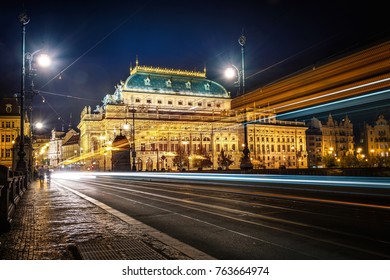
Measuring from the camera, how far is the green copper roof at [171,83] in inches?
4422

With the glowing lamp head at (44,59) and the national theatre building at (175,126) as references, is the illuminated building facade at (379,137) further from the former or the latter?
the glowing lamp head at (44,59)

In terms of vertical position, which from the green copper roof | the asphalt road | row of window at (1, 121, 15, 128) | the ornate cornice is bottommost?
the asphalt road

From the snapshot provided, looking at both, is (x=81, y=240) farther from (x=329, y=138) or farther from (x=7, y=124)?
(x=329, y=138)

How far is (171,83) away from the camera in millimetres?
117812

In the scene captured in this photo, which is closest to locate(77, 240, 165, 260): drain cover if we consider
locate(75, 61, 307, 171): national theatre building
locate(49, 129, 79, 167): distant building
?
locate(75, 61, 307, 171): national theatre building

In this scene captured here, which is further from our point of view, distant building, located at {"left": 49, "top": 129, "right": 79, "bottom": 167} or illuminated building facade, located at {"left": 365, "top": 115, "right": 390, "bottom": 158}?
distant building, located at {"left": 49, "top": 129, "right": 79, "bottom": 167}

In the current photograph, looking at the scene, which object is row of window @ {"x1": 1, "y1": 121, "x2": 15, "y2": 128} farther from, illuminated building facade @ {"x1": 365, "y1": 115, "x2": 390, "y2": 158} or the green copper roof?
illuminated building facade @ {"x1": 365, "y1": 115, "x2": 390, "y2": 158}

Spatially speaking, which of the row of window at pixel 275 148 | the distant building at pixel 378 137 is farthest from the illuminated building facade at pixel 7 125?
the distant building at pixel 378 137

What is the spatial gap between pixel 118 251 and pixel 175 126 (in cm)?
10588

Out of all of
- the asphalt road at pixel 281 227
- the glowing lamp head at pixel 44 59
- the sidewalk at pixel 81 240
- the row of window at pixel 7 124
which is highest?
the row of window at pixel 7 124

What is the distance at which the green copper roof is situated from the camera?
368 feet

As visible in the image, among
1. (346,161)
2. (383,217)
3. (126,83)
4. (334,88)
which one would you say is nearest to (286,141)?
(346,161)

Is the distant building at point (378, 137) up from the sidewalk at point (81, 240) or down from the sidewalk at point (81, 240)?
up

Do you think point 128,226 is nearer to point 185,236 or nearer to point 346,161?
point 185,236
